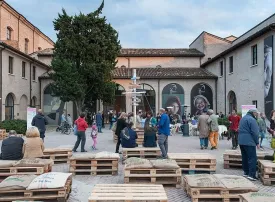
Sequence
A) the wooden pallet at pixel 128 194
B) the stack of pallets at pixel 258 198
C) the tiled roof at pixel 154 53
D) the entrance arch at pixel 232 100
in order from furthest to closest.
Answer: the tiled roof at pixel 154 53
the entrance arch at pixel 232 100
the wooden pallet at pixel 128 194
the stack of pallets at pixel 258 198

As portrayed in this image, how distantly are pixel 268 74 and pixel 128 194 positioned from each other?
725 inches

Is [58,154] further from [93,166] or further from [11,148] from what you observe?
[11,148]

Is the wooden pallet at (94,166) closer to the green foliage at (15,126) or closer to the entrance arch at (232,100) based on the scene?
the green foliage at (15,126)

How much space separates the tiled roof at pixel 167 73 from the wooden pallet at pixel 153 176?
1048 inches

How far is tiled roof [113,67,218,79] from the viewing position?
1351 inches

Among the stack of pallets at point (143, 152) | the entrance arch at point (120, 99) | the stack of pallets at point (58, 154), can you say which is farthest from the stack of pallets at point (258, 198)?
the entrance arch at point (120, 99)

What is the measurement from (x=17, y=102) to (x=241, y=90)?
1959 centimetres

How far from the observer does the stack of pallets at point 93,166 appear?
30.7ft

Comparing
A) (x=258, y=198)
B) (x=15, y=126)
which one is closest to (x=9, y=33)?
(x=15, y=126)

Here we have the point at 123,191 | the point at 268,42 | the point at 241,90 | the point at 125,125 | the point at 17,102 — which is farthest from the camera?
the point at 17,102

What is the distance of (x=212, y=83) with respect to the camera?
34625 millimetres

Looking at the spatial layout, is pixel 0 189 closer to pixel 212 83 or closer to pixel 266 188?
pixel 266 188

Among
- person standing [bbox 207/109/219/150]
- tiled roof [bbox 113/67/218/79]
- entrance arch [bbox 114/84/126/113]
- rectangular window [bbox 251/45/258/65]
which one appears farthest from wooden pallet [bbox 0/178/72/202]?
entrance arch [bbox 114/84/126/113]

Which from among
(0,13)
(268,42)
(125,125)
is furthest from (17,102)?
(268,42)
